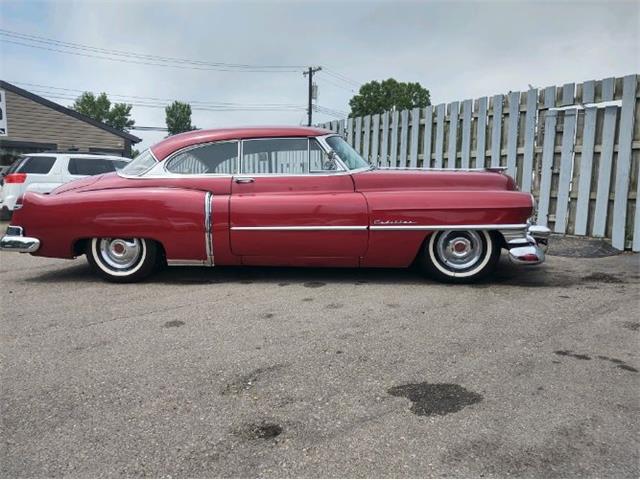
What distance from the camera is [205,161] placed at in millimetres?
5086

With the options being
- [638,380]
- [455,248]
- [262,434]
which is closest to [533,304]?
[455,248]

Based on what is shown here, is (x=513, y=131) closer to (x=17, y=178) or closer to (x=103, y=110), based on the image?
(x=17, y=178)

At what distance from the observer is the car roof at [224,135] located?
5117 millimetres

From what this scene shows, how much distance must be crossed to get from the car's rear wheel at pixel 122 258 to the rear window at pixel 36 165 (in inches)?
270

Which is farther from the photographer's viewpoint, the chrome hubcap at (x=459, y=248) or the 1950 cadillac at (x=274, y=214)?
the chrome hubcap at (x=459, y=248)

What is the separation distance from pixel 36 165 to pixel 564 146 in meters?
10.1

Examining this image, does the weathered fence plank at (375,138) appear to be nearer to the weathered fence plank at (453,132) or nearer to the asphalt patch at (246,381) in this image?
the weathered fence plank at (453,132)

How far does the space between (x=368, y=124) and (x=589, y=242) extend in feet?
18.5

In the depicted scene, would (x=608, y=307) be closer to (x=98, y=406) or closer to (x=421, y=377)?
(x=421, y=377)

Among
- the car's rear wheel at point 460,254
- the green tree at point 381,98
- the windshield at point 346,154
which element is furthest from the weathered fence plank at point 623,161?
the green tree at point 381,98

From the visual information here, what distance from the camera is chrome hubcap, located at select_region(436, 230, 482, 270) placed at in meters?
4.86

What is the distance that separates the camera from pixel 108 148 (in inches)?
896

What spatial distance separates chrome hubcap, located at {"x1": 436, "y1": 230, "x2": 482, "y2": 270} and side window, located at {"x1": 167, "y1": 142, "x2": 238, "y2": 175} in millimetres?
2232

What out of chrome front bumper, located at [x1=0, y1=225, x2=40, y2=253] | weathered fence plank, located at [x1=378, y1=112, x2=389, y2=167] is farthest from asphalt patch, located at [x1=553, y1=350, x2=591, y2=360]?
weathered fence plank, located at [x1=378, y1=112, x2=389, y2=167]
